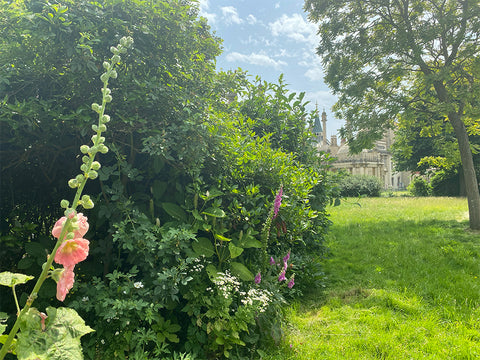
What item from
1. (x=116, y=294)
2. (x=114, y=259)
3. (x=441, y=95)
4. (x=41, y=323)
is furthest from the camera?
(x=441, y=95)

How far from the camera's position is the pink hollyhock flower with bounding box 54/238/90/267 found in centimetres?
86

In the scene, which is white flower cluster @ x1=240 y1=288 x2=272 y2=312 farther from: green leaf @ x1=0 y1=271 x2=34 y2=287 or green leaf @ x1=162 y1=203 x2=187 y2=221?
green leaf @ x1=0 y1=271 x2=34 y2=287

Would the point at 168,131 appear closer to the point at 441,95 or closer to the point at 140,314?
the point at 140,314

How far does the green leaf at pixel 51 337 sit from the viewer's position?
2.62 feet

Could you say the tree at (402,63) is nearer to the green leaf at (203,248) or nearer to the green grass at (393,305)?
the green grass at (393,305)

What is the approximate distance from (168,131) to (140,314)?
1.50 meters

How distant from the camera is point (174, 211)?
269 cm

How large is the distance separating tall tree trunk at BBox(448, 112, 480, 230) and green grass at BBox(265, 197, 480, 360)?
1290mm

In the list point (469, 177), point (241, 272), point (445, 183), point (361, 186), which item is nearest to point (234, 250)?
point (241, 272)

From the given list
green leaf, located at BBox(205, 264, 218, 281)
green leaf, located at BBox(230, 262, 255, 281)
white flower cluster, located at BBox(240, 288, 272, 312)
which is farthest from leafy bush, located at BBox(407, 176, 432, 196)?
green leaf, located at BBox(205, 264, 218, 281)

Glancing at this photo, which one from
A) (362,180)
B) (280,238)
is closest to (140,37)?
(280,238)

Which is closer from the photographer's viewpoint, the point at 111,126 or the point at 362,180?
the point at 111,126

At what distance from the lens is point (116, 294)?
2250 millimetres

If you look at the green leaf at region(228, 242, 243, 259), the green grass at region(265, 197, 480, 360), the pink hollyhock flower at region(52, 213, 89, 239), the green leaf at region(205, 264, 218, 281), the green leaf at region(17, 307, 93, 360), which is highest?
the pink hollyhock flower at region(52, 213, 89, 239)
